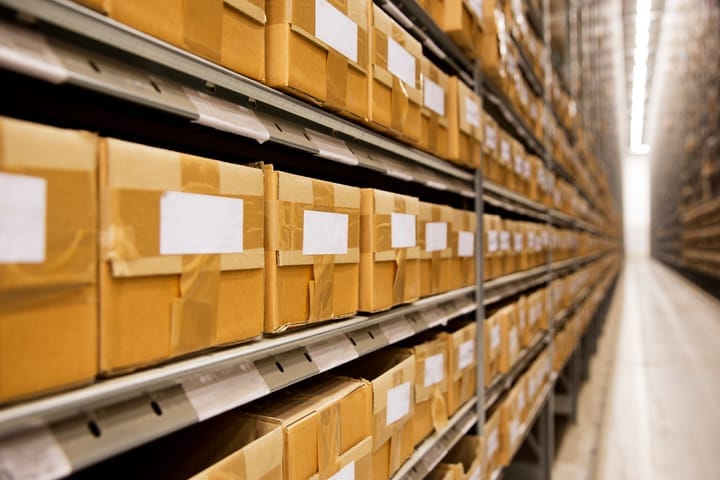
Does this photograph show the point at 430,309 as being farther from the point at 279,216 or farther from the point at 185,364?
the point at 185,364

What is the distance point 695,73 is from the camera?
39.3 feet

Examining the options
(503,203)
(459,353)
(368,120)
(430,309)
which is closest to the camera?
(368,120)

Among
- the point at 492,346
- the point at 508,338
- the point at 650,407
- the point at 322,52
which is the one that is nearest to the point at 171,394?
the point at 322,52

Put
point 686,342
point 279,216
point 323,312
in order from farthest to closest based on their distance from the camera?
1. point 686,342
2. point 323,312
3. point 279,216

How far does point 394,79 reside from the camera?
1.42 metres

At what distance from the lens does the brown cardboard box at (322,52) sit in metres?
1.01

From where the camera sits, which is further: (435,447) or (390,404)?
(435,447)

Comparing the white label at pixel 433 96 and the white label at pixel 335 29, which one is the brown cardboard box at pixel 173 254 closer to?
the white label at pixel 335 29

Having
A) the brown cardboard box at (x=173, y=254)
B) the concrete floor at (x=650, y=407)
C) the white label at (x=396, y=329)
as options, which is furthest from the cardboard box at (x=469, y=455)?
the concrete floor at (x=650, y=407)

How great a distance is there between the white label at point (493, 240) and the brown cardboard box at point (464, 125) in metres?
0.36

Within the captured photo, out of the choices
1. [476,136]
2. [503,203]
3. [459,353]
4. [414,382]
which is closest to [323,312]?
[414,382]

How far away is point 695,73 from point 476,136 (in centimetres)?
1242

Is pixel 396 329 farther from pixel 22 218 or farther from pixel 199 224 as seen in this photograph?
pixel 22 218

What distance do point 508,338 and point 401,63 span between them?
1570mm
